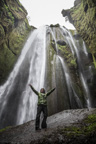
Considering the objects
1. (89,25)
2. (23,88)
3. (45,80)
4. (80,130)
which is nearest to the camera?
(80,130)

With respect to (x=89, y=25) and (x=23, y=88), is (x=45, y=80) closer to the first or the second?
(x=23, y=88)

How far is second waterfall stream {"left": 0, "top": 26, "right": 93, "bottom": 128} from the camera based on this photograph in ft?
26.2

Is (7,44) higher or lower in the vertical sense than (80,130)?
higher

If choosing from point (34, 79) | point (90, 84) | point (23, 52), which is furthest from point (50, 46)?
point (90, 84)

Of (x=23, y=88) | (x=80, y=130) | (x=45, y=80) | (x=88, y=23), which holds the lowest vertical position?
(x=80, y=130)

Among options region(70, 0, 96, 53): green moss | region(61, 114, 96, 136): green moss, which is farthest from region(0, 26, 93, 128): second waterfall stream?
region(61, 114, 96, 136): green moss

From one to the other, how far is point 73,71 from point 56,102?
6.03m

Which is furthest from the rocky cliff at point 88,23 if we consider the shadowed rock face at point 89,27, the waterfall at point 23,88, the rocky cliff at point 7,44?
the rocky cliff at point 7,44

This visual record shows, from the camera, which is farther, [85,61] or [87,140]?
[85,61]

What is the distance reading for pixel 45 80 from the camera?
9586 mm

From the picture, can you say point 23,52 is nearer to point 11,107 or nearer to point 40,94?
point 11,107

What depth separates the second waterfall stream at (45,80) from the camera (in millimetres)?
7988

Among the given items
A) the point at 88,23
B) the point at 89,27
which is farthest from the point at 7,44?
the point at 88,23

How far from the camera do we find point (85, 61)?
48.3ft
